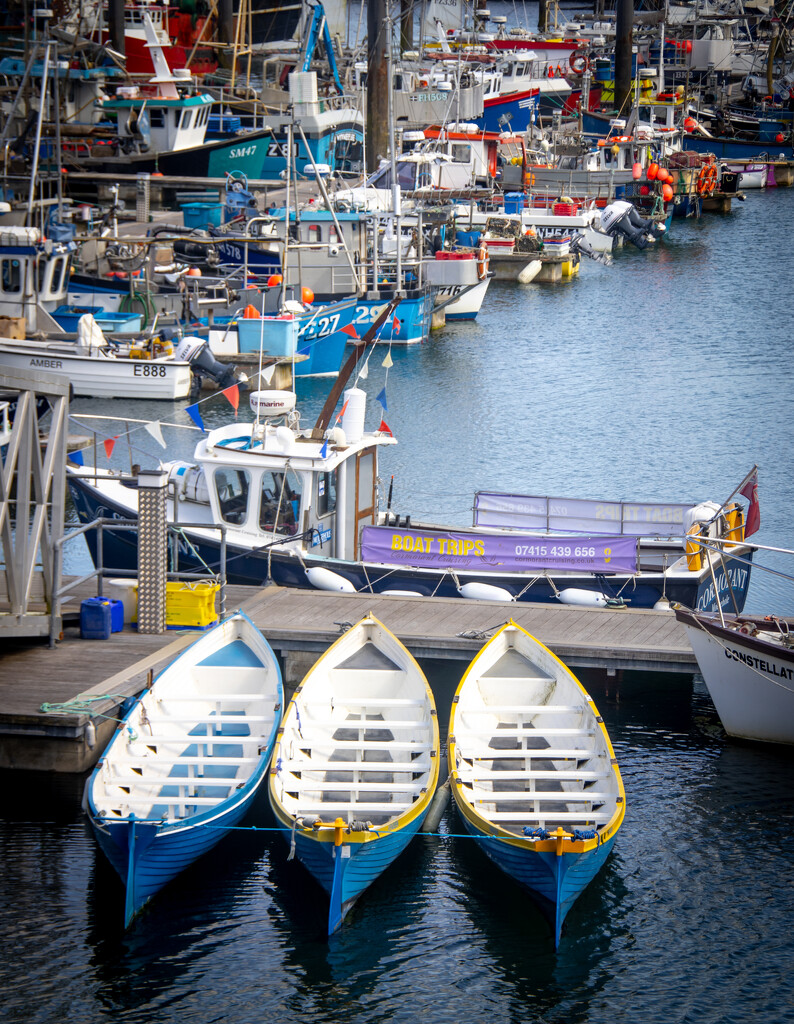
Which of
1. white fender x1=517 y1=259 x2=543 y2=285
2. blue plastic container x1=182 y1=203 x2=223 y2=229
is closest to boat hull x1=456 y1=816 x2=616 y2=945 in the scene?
blue plastic container x1=182 y1=203 x2=223 y2=229

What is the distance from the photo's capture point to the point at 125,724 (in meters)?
13.3

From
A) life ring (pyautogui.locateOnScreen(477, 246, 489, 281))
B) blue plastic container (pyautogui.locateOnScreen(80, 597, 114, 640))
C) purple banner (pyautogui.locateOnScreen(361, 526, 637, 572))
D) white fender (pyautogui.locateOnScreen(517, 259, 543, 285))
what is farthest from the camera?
white fender (pyautogui.locateOnScreen(517, 259, 543, 285))

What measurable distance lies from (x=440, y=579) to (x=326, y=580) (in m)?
1.57

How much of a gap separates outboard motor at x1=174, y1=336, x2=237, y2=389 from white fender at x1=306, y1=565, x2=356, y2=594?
1531cm

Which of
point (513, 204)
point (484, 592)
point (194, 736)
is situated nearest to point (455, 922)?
point (194, 736)

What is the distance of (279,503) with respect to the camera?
18.2 meters

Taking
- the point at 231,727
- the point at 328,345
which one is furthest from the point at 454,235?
the point at 231,727

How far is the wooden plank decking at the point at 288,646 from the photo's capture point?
13859mm

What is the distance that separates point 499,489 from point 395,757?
14.5 metres

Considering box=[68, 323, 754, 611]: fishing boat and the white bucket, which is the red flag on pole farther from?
the white bucket

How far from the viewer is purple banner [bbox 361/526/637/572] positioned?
17844 millimetres

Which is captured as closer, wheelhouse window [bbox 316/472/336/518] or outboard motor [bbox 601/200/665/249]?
wheelhouse window [bbox 316/472/336/518]

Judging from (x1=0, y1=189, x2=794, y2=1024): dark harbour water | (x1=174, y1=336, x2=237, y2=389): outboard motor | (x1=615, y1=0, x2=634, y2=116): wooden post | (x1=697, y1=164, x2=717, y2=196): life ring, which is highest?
(x1=615, y1=0, x2=634, y2=116): wooden post

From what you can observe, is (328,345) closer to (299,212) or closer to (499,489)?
(299,212)
